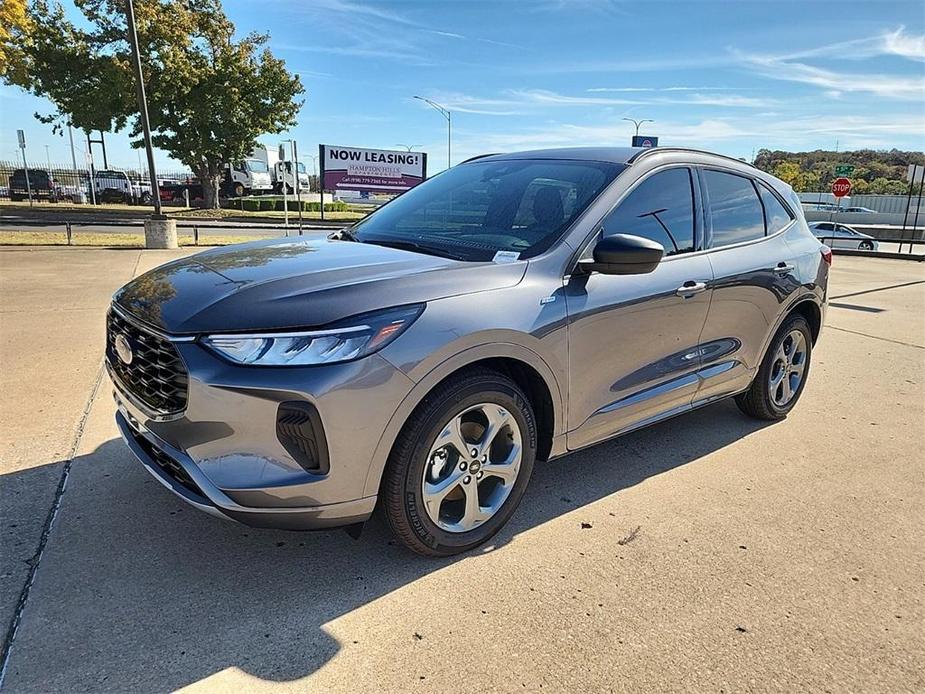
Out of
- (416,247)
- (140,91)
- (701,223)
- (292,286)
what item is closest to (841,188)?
(140,91)

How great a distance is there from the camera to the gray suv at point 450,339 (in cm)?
229

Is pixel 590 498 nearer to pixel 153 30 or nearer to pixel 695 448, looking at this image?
pixel 695 448

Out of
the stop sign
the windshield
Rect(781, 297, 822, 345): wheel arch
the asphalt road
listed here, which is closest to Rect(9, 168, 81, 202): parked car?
the asphalt road

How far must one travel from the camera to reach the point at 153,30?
1135 inches

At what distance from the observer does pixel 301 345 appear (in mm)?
2283

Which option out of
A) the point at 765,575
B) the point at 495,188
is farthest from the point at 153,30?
→ the point at 765,575

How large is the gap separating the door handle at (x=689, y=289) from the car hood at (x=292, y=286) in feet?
3.47

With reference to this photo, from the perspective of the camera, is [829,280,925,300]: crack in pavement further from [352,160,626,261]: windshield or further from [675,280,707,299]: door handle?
[352,160,626,261]: windshield

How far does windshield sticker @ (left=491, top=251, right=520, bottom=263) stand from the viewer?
2.90 m

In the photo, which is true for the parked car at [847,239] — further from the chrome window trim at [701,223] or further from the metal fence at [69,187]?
the metal fence at [69,187]

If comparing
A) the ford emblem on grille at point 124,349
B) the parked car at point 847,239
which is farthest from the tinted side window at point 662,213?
the parked car at point 847,239

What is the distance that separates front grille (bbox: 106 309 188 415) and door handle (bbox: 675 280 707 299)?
2.45 meters

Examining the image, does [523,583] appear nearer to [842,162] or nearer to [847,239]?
[847,239]

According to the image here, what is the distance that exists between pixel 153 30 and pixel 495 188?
3168 cm
